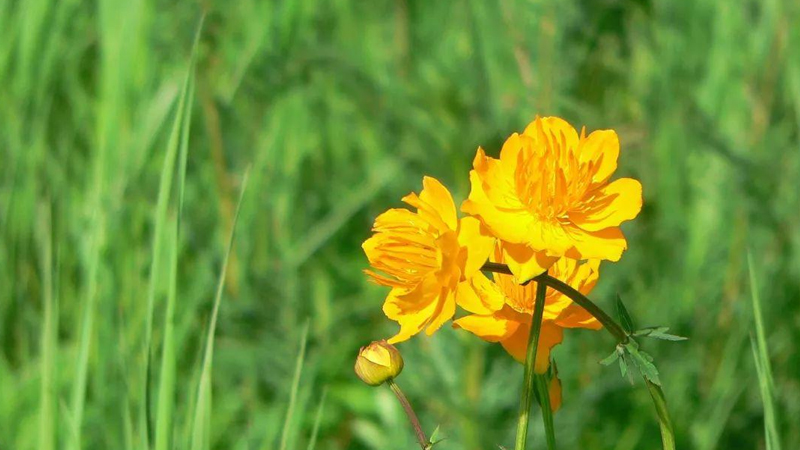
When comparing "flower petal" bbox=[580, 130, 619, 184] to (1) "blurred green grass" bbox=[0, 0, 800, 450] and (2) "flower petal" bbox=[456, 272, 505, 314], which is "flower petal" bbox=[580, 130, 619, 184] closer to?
(2) "flower petal" bbox=[456, 272, 505, 314]

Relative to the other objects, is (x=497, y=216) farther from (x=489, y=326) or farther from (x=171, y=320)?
(x=171, y=320)

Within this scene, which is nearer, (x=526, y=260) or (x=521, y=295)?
(x=526, y=260)

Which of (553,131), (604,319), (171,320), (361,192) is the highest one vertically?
(553,131)

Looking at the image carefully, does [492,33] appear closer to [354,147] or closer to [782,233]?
[354,147]

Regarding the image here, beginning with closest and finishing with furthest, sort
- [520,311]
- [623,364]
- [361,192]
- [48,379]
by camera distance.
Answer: [623,364], [520,311], [48,379], [361,192]

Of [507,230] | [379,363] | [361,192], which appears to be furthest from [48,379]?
[361,192]

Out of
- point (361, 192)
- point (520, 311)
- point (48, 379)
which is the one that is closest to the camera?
point (520, 311)
